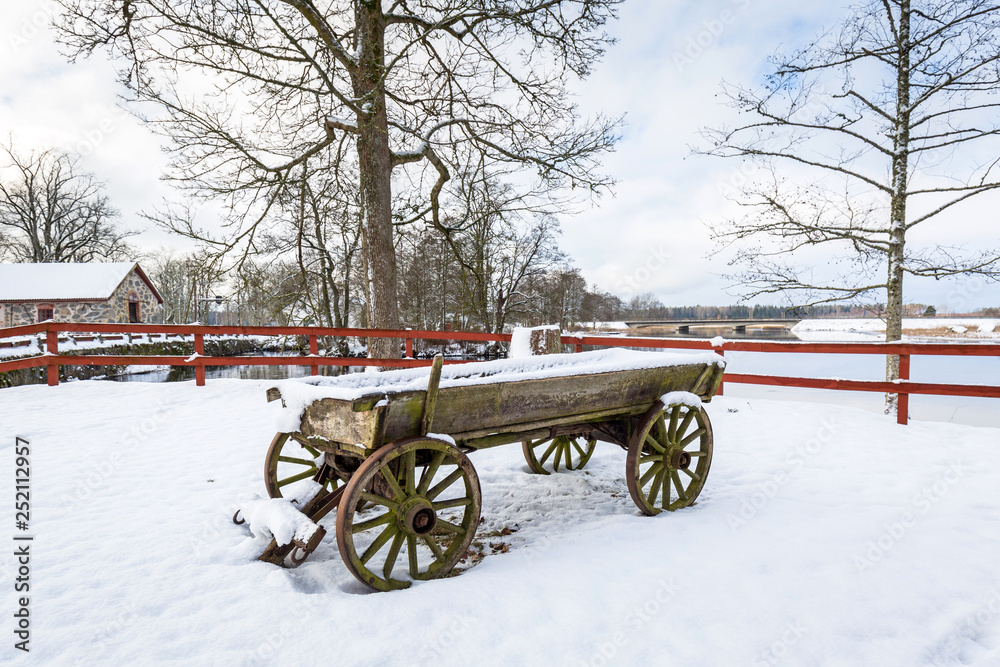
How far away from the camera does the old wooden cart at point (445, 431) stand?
2426 millimetres

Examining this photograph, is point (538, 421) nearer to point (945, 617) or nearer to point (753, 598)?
point (753, 598)

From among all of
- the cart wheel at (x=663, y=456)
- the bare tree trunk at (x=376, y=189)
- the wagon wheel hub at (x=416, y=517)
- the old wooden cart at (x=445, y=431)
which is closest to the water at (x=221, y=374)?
the bare tree trunk at (x=376, y=189)

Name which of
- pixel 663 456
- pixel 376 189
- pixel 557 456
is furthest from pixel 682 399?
pixel 376 189

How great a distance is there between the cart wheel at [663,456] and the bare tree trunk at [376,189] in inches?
185

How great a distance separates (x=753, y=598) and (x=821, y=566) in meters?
0.60

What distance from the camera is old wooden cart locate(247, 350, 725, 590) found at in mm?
2426

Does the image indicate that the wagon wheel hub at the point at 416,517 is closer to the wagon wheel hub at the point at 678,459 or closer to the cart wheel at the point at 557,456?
the cart wheel at the point at 557,456

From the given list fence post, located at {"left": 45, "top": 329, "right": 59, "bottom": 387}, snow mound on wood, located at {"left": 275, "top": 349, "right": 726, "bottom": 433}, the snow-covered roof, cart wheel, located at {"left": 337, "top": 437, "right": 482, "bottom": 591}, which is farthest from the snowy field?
the snow-covered roof

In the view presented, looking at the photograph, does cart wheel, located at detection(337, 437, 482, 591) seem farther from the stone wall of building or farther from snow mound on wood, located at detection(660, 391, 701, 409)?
the stone wall of building

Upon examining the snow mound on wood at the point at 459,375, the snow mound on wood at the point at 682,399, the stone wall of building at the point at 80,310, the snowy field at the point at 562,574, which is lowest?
the snowy field at the point at 562,574

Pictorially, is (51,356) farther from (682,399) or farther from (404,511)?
(682,399)

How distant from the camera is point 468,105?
7.65 meters

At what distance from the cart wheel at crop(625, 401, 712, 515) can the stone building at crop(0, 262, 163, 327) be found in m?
31.2

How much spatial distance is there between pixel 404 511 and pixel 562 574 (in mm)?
898
